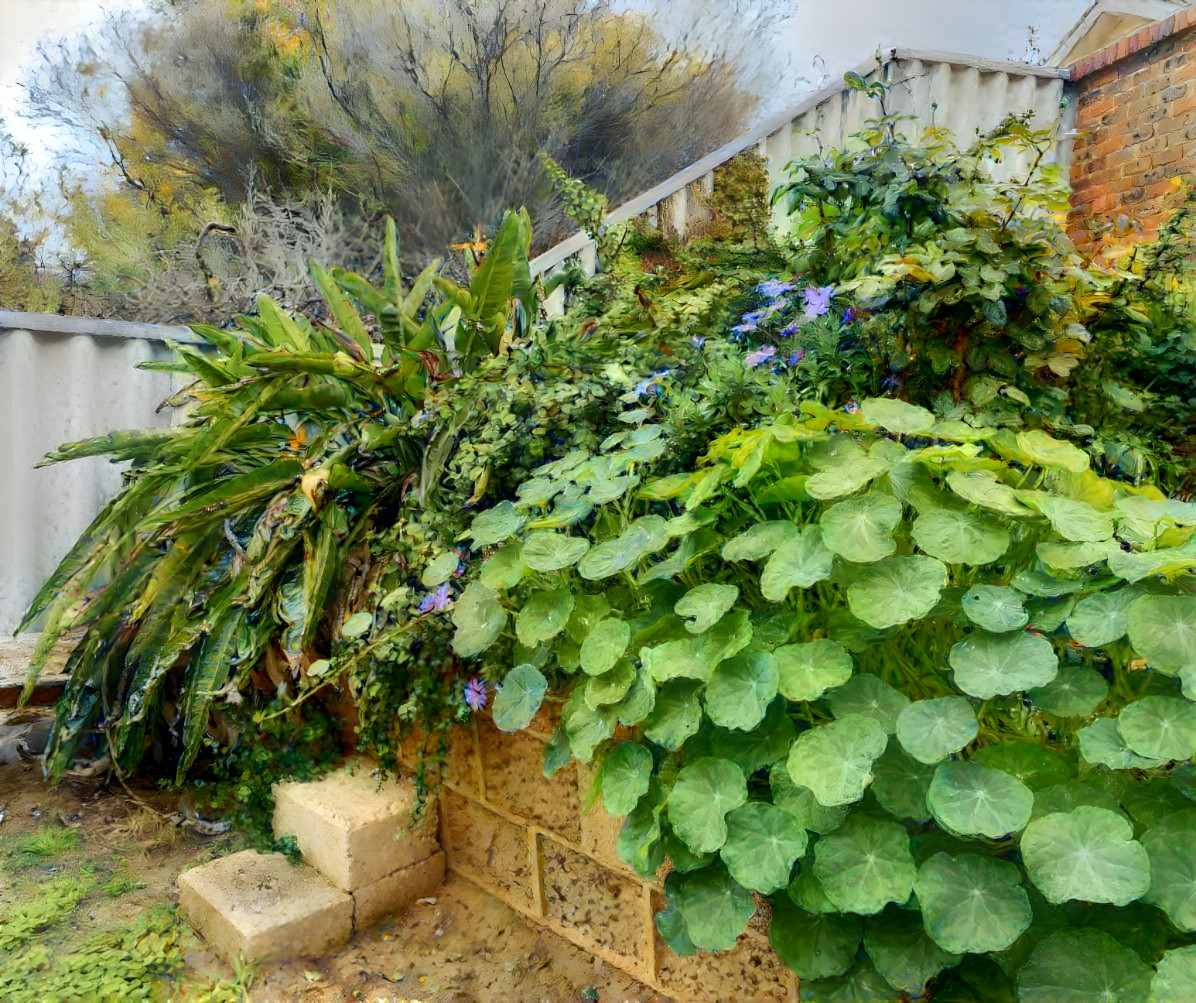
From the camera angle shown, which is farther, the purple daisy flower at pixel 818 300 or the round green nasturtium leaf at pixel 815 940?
the purple daisy flower at pixel 818 300

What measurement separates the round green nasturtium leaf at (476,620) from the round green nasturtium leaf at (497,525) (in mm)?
86

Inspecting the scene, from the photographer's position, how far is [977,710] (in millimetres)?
984

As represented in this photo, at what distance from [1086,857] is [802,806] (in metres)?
0.28

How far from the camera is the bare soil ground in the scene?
1.48m

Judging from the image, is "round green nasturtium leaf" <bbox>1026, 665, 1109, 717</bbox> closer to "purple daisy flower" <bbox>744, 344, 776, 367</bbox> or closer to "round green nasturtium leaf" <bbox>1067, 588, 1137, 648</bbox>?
"round green nasturtium leaf" <bbox>1067, 588, 1137, 648</bbox>

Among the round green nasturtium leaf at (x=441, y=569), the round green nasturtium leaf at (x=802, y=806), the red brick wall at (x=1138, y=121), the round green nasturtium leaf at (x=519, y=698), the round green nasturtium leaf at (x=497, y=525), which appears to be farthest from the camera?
the red brick wall at (x=1138, y=121)

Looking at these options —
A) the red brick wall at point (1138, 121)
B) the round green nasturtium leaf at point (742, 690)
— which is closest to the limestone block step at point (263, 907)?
the round green nasturtium leaf at point (742, 690)

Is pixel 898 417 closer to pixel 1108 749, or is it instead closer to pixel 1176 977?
pixel 1108 749

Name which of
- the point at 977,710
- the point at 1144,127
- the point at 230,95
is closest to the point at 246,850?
the point at 977,710

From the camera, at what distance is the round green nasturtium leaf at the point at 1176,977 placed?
2.27 feet

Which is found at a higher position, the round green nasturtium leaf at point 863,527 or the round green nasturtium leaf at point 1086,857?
the round green nasturtium leaf at point 863,527

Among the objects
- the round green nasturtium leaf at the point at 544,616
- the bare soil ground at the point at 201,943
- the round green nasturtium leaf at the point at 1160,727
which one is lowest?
the bare soil ground at the point at 201,943

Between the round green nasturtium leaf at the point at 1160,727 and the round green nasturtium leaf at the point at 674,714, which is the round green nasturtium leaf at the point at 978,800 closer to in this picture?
the round green nasturtium leaf at the point at 1160,727

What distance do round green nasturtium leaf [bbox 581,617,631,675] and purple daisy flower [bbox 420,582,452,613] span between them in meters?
0.46
